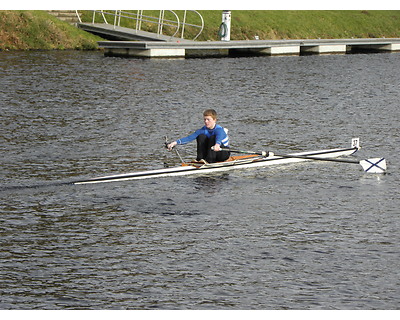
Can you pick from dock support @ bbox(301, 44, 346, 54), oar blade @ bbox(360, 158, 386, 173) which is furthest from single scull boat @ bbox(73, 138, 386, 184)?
dock support @ bbox(301, 44, 346, 54)

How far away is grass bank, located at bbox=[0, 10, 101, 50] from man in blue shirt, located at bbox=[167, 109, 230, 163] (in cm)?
3016

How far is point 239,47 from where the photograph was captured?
171 feet

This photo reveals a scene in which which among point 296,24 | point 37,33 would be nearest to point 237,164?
point 37,33

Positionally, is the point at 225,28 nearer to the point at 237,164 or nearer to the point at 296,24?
the point at 296,24

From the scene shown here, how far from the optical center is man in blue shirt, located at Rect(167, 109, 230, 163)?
63.5 feet

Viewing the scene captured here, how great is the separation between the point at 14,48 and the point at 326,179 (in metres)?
32.2

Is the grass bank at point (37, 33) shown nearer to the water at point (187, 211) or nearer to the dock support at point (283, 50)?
the dock support at point (283, 50)

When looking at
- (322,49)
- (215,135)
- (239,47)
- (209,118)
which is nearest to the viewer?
(209,118)

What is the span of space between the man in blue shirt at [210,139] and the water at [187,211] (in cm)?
70

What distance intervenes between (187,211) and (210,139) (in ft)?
12.2

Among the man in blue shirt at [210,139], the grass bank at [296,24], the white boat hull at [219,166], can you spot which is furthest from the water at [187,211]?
the grass bank at [296,24]

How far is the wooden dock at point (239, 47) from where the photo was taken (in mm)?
47750

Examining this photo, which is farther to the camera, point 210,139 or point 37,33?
point 37,33
